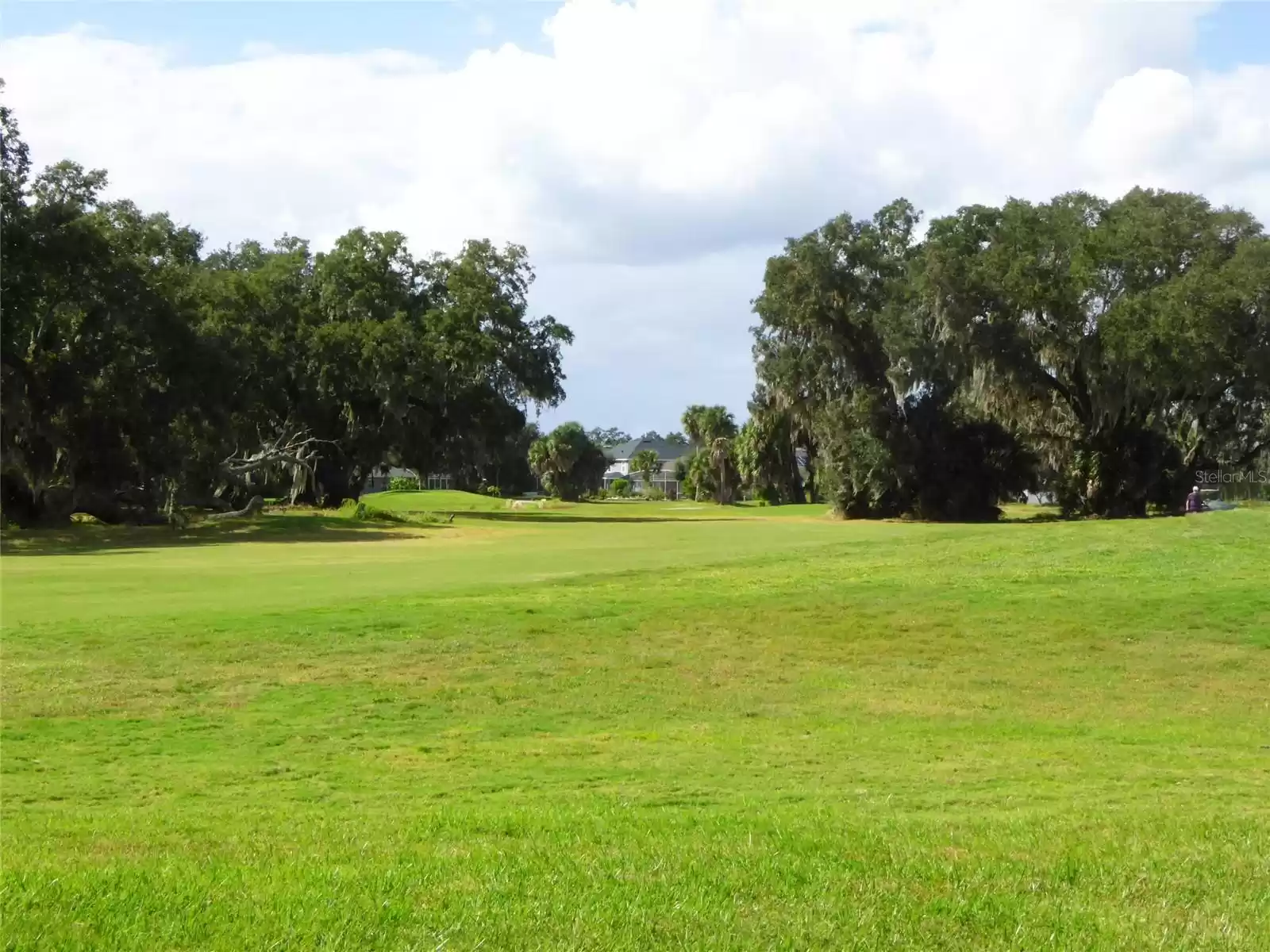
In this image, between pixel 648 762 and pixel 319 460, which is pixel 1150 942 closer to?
pixel 648 762

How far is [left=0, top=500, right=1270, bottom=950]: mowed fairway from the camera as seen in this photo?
5918 millimetres

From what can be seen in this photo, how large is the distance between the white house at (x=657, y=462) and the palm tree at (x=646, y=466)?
0.69m

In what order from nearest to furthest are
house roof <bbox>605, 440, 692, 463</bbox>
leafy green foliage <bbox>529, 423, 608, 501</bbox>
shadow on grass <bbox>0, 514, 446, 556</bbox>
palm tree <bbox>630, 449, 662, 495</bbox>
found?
shadow on grass <bbox>0, 514, 446, 556</bbox>
leafy green foliage <bbox>529, 423, 608, 501</bbox>
palm tree <bbox>630, 449, 662, 495</bbox>
house roof <bbox>605, 440, 692, 463</bbox>

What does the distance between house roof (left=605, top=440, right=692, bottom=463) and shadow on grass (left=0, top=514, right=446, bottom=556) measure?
10151cm

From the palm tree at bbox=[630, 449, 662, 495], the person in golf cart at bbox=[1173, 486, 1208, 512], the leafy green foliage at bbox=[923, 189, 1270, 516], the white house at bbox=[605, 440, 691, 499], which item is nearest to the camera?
the leafy green foliage at bbox=[923, 189, 1270, 516]

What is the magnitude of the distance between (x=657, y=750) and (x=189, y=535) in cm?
4010

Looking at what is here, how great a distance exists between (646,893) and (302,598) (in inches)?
720

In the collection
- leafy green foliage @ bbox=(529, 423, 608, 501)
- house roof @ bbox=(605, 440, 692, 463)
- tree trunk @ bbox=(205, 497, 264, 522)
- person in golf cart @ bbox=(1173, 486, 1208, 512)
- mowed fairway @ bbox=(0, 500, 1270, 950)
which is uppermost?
house roof @ bbox=(605, 440, 692, 463)

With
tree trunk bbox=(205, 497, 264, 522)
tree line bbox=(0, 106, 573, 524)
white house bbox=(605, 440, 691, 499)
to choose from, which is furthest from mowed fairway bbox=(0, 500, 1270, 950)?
white house bbox=(605, 440, 691, 499)

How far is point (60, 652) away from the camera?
1720cm

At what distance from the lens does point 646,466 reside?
140m

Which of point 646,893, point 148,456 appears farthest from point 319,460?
point 646,893

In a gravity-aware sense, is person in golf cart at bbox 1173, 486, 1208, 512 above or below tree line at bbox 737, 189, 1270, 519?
below

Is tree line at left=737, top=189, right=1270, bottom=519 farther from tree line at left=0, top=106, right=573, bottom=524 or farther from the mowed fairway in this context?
the mowed fairway
